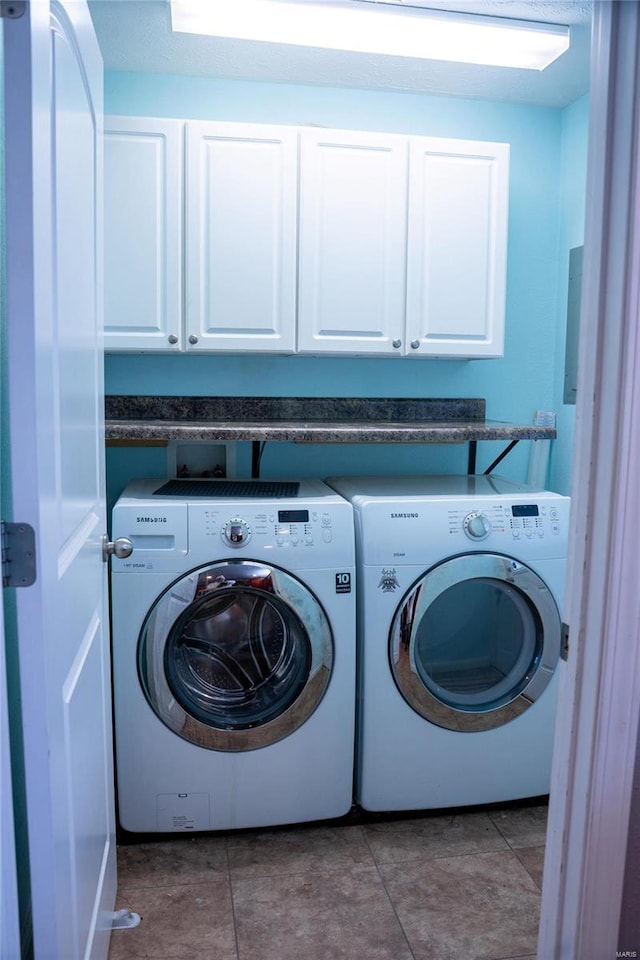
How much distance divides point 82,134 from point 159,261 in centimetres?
109

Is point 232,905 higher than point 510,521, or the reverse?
point 510,521

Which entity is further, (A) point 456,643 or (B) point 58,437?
(A) point 456,643

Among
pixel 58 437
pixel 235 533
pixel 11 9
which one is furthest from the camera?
pixel 235 533

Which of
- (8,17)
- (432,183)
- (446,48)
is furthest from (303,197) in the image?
(8,17)

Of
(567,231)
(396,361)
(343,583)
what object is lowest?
(343,583)

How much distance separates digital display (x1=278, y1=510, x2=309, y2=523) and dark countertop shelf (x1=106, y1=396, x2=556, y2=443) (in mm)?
286

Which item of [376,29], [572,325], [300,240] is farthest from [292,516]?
[572,325]

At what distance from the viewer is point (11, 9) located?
36.2 inches

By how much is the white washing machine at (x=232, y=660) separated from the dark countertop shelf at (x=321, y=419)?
253mm

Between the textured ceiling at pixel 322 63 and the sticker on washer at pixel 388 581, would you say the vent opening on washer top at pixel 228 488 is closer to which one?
the sticker on washer at pixel 388 581

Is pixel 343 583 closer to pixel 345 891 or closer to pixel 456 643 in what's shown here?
pixel 456 643

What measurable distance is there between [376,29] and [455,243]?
0.69 meters

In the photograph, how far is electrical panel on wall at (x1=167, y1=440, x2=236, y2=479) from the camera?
2.75 metres

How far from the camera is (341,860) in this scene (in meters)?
2.09
